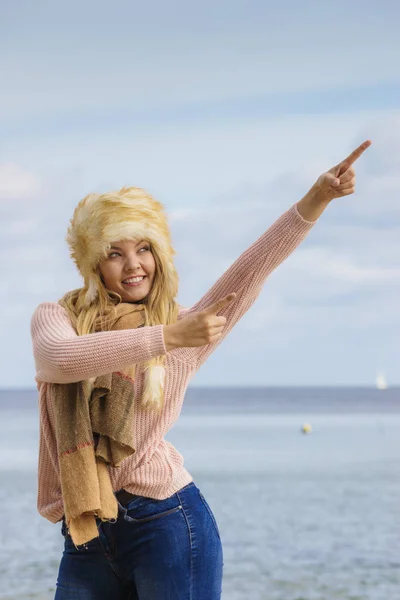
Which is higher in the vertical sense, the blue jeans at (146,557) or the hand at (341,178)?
the hand at (341,178)

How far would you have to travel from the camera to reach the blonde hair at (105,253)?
2596 millimetres

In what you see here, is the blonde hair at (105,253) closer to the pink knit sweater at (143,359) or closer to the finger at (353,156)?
the pink knit sweater at (143,359)

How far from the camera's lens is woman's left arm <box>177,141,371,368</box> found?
8.53 ft

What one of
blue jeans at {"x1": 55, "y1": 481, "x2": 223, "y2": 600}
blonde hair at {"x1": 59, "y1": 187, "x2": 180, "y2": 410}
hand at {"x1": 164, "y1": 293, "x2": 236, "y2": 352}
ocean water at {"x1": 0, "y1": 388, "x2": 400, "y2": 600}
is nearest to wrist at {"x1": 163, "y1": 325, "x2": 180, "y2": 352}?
hand at {"x1": 164, "y1": 293, "x2": 236, "y2": 352}

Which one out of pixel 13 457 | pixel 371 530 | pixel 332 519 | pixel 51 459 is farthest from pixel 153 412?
pixel 13 457

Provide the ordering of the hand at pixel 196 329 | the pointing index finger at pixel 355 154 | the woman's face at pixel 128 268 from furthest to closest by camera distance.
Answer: the woman's face at pixel 128 268 → the pointing index finger at pixel 355 154 → the hand at pixel 196 329

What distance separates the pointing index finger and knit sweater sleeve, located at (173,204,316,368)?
177 mm

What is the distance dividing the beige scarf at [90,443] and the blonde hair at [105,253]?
9 centimetres

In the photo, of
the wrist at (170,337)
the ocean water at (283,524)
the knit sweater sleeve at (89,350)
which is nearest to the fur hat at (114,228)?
the knit sweater sleeve at (89,350)

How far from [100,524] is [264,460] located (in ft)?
50.0

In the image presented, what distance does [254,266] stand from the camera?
8.73ft

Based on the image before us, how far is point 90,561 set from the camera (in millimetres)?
2547

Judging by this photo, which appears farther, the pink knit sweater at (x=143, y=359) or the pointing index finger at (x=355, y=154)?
the pointing index finger at (x=355, y=154)

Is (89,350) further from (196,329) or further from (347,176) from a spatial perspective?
(347,176)
